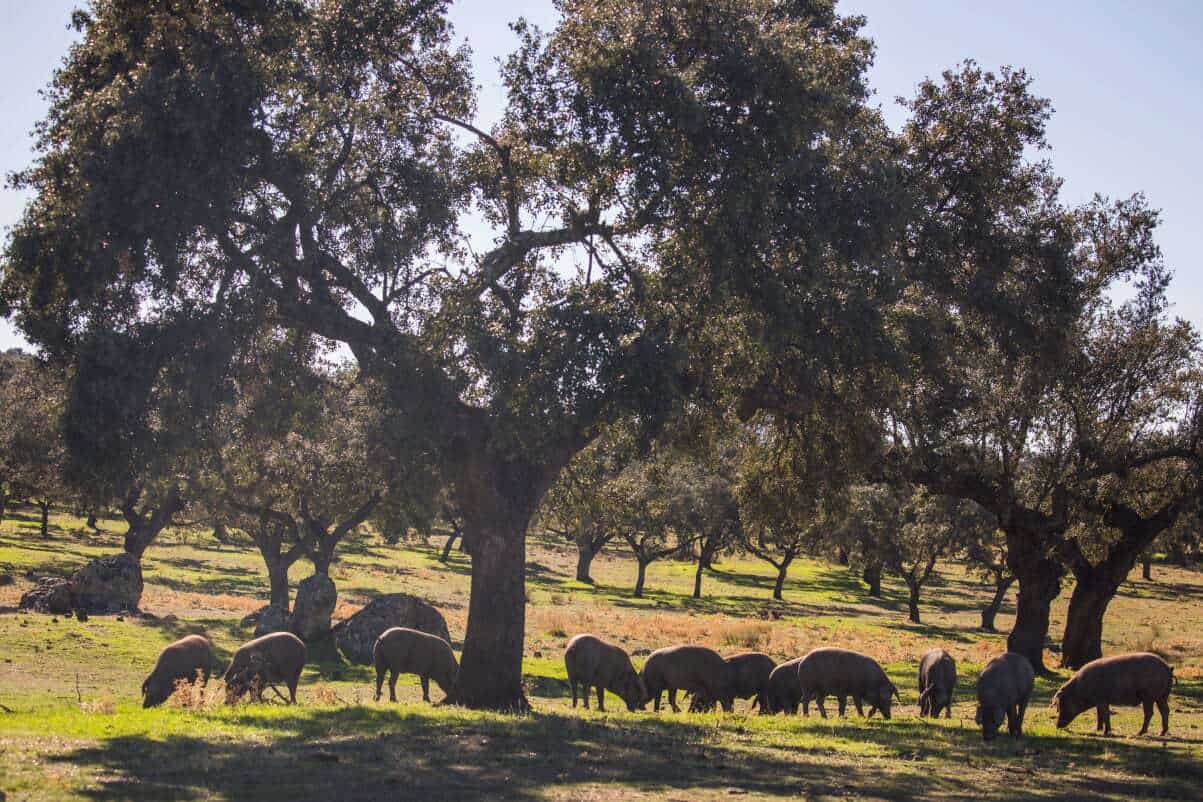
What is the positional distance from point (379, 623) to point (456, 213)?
15.5 meters

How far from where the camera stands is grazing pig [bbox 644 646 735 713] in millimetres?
23250

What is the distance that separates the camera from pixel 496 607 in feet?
65.0

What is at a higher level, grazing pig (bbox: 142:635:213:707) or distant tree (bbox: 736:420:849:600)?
distant tree (bbox: 736:420:849:600)

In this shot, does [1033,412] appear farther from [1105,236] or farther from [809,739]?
[809,739]

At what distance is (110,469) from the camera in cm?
1647

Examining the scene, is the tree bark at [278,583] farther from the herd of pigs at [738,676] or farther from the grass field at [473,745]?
the herd of pigs at [738,676]

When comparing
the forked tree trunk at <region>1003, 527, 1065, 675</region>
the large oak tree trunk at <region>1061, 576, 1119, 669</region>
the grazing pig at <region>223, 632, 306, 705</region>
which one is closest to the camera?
the grazing pig at <region>223, 632, 306, 705</region>

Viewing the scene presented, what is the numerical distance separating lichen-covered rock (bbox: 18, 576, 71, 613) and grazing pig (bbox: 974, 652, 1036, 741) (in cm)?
2979

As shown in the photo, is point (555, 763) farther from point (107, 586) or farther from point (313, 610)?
point (107, 586)

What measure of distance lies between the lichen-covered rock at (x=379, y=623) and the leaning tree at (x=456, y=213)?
11737mm

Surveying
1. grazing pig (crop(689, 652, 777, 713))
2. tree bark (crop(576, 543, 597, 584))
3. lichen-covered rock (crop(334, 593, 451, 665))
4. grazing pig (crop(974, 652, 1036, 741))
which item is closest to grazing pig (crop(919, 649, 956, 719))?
grazing pig (crop(974, 652, 1036, 741))

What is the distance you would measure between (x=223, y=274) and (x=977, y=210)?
1454 cm

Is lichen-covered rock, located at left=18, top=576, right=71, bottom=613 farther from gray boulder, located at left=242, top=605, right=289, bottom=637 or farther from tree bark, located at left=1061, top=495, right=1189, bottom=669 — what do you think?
tree bark, located at left=1061, top=495, right=1189, bottom=669

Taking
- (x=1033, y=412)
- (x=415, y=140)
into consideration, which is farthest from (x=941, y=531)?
(x=415, y=140)
